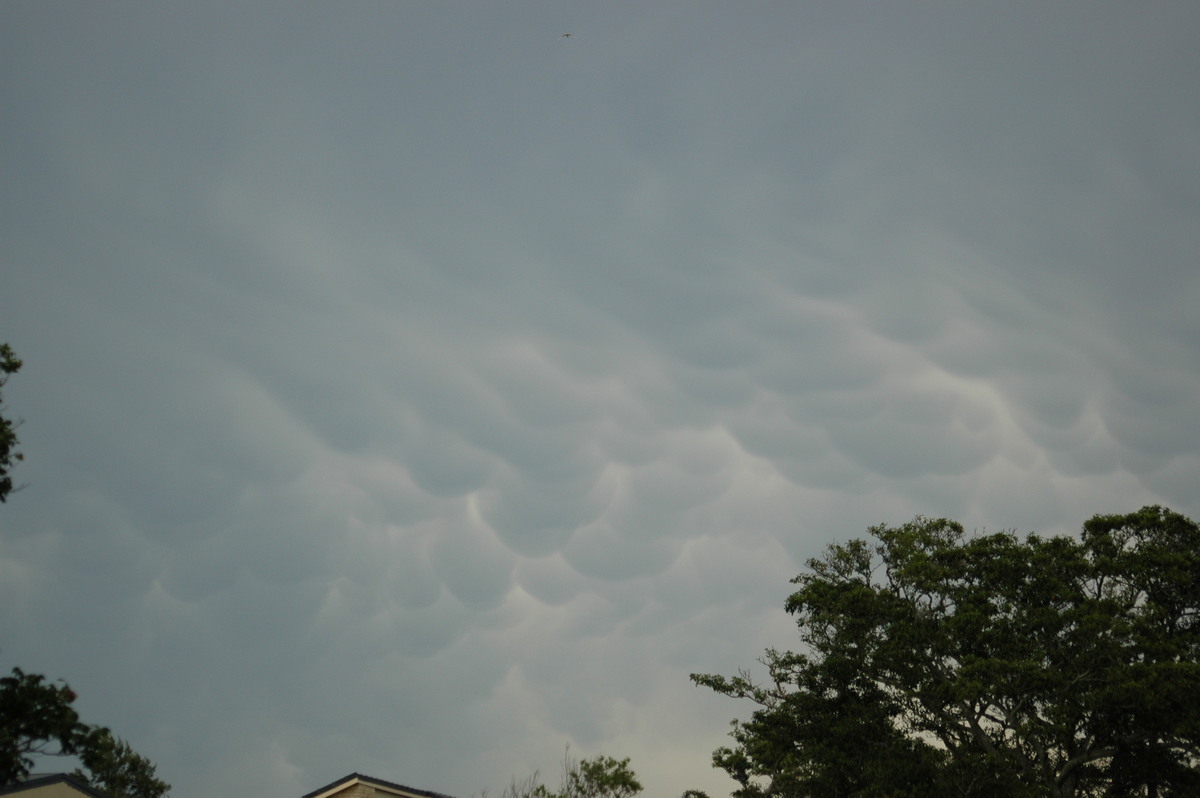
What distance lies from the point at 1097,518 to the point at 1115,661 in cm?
706

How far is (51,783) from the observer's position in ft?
123

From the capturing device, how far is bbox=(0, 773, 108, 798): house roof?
34.4 meters

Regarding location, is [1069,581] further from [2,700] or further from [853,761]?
[2,700]

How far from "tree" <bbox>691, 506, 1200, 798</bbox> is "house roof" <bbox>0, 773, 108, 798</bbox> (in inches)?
1214

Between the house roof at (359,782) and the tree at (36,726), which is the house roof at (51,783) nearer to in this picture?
the house roof at (359,782)

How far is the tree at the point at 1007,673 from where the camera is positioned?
2756 cm

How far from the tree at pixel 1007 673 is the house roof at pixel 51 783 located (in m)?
30.8

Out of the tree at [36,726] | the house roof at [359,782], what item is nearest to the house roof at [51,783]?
the house roof at [359,782]

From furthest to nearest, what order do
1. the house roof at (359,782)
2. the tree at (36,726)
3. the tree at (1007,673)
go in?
1. the house roof at (359,782)
2. the tree at (1007,673)
3. the tree at (36,726)

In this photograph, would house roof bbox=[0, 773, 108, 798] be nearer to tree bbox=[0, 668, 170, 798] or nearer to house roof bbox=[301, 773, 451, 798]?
house roof bbox=[301, 773, 451, 798]

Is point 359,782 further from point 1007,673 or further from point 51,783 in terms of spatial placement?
point 1007,673

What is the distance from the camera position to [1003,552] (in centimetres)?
3228

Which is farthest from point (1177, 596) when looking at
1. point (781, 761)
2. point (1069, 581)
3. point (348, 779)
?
point (348, 779)

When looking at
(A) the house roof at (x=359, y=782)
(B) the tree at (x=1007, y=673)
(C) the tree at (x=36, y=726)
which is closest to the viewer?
(C) the tree at (x=36, y=726)
